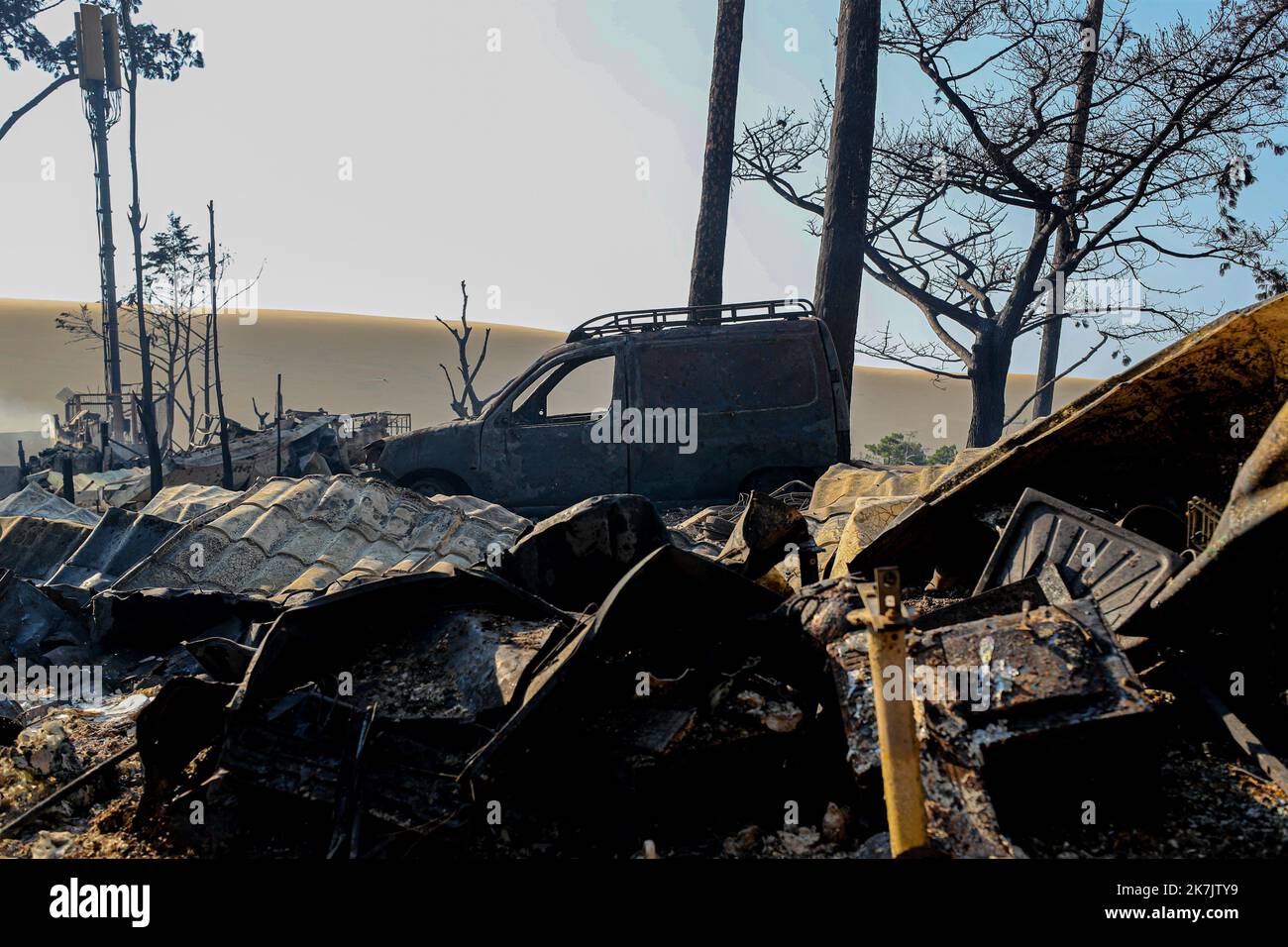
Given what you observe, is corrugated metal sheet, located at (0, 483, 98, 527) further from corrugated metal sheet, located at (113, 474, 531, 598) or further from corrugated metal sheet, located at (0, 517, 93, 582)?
corrugated metal sheet, located at (113, 474, 531, 598)

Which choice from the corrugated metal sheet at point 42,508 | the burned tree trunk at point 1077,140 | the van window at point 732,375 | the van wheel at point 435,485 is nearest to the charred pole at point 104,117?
the corrugated metal sheet at point 42,508

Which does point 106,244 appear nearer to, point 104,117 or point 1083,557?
point 104,117

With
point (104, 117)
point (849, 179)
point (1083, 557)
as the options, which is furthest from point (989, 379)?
point (104, 117)

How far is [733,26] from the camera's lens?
572 inches

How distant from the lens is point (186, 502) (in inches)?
330

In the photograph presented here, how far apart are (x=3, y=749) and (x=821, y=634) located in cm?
360

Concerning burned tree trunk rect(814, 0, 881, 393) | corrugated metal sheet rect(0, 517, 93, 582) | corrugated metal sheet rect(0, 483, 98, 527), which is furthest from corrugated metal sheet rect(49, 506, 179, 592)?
burned tree trunk rect(814, 0, 881, 393)

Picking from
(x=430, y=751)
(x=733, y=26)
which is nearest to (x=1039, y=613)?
(x=430, y=751)

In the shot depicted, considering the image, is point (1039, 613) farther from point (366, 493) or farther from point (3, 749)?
point (366, 493)

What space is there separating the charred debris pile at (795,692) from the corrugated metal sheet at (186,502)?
3172mm

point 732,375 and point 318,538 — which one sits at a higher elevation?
point 732,375

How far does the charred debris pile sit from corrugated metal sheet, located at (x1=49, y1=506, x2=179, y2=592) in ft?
6.51

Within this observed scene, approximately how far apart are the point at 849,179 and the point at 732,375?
5152 mm

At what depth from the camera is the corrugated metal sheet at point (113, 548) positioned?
22.7 ft
